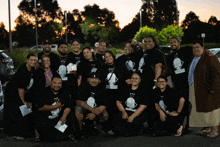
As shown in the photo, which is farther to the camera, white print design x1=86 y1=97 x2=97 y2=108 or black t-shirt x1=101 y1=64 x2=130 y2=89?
black t-shirt x1=101 y1=64 x2=130 y2=89

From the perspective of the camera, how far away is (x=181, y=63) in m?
5.51

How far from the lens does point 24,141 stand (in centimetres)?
472

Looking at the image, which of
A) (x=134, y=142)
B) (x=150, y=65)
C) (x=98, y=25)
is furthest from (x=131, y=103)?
(x=98, y=25)

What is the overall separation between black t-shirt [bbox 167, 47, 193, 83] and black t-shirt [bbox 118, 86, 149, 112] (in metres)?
0.87

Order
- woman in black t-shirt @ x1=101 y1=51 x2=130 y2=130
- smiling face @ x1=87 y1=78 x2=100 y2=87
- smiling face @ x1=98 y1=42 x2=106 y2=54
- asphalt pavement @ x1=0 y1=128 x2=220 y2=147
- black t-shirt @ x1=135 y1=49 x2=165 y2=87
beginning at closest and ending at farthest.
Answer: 1. asphalt pavement @ x1=0 y1=128 x2=220 y2=147
2. smiling face @ x1=87 y1=78 x2=100 y2=87
3. woman in black t-shirt @ x1=101 y1=51 x2=130 y2=130
4. black t-shirt @ x1=135 y1=49 x2=165 y2=87
5. smiling face @ x1=98 y1=42 x2=106 y2=54

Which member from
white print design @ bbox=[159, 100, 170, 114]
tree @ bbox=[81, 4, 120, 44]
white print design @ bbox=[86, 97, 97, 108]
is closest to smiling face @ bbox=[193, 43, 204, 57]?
white print design @ bbox=[159, 100, 170, 114]

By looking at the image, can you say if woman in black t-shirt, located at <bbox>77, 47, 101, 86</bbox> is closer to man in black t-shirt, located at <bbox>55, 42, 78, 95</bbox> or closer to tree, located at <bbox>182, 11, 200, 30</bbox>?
man in black t-shirt, located at <bbox>55, 42, 78, 95</bbox>

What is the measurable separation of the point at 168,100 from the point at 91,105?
153cm

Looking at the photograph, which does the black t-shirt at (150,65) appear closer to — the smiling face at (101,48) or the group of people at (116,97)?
the group of people at (116,97)

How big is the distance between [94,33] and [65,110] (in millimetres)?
63423

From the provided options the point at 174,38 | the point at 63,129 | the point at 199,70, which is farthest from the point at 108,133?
the point at 174,38

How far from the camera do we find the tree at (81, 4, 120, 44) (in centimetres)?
6725

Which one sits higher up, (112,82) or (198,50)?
(198,50)

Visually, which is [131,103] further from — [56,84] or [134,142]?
[56,84]
